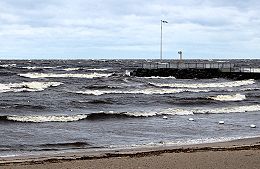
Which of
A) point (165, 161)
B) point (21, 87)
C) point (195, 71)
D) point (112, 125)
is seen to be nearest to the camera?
point (165, 161)

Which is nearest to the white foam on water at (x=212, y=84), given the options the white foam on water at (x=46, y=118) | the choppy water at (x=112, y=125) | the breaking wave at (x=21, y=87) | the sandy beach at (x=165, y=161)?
the breaking wave at (x=21, y=87)

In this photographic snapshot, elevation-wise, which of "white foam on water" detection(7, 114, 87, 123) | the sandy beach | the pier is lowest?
"white foam on water" detection(7, 114, 87, 123)

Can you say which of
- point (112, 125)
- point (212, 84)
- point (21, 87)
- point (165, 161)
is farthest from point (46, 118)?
point (212, 84)

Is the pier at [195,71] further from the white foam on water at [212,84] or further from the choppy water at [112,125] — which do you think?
the choppy water at [112,125]

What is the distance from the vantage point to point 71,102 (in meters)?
31.5

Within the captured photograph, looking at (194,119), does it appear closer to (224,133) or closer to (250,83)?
(224,133)

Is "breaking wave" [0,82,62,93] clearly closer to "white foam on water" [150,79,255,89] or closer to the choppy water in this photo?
the choppy water

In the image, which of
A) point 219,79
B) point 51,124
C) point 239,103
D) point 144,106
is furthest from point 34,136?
point 219,79

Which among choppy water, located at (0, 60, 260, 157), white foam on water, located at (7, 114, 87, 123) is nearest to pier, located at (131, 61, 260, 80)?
choppy water, located at (0, 60, 260, 157)

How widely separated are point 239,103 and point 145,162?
926 inches

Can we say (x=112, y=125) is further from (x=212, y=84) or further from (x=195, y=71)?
(x=195, y=71)

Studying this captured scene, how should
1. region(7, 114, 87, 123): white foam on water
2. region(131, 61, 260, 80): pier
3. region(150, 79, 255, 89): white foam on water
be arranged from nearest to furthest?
region(7, 114, 87, 123): white foam on water, region(150, 79, 255, 89): white foam on water, region(131, 61, 260, 80): pier

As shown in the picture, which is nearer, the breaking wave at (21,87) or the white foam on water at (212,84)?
the breaking wave at (21,87)

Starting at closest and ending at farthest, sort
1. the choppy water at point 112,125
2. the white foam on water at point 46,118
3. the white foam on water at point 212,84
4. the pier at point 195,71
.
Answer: the choppy water at point 112,125 < the white foam on water at point 46,118 < the white foam on water at point 212,84 < the pier at point 195,71
